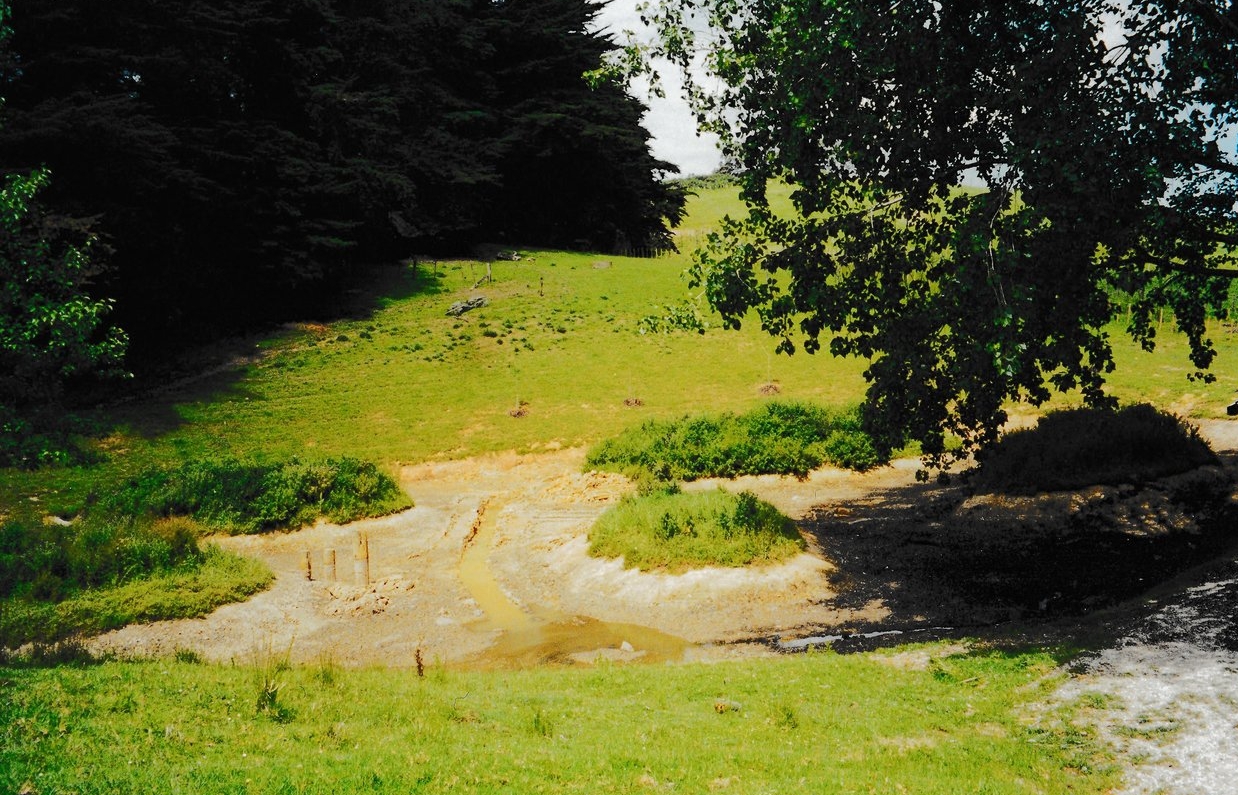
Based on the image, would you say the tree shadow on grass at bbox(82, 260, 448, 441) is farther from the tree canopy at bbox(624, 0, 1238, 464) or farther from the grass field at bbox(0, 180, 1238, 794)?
the tree canopy at bbox(624, 0, 1238, 464)

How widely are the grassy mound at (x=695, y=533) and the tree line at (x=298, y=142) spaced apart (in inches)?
593

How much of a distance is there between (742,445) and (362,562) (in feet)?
41.7

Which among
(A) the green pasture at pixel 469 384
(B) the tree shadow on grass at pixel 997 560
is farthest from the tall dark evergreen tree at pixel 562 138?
(B) the tree shadow on grass at pixel 997 560

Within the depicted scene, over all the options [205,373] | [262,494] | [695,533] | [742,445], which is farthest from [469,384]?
[695,533]

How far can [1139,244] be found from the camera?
1448cm

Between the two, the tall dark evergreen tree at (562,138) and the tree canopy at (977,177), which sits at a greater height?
the tall dark evergreen tree at (562,138)

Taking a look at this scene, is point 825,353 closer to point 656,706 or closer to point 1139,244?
point 1139,244

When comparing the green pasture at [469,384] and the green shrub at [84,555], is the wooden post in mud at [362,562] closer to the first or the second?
the green shrub at [84,555]

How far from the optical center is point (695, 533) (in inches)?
723

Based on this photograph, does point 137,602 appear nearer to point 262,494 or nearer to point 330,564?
point 330,564

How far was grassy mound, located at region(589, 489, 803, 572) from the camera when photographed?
17.5m

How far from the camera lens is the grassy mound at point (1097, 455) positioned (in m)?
20.9

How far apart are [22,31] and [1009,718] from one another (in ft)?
126

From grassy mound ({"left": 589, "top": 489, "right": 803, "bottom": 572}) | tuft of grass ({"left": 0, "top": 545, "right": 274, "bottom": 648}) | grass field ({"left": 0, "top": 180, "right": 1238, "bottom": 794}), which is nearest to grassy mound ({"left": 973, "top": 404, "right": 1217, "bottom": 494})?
grassy mound ({"left": 589, "top": 489, "right": 803, "bottom": 572})
